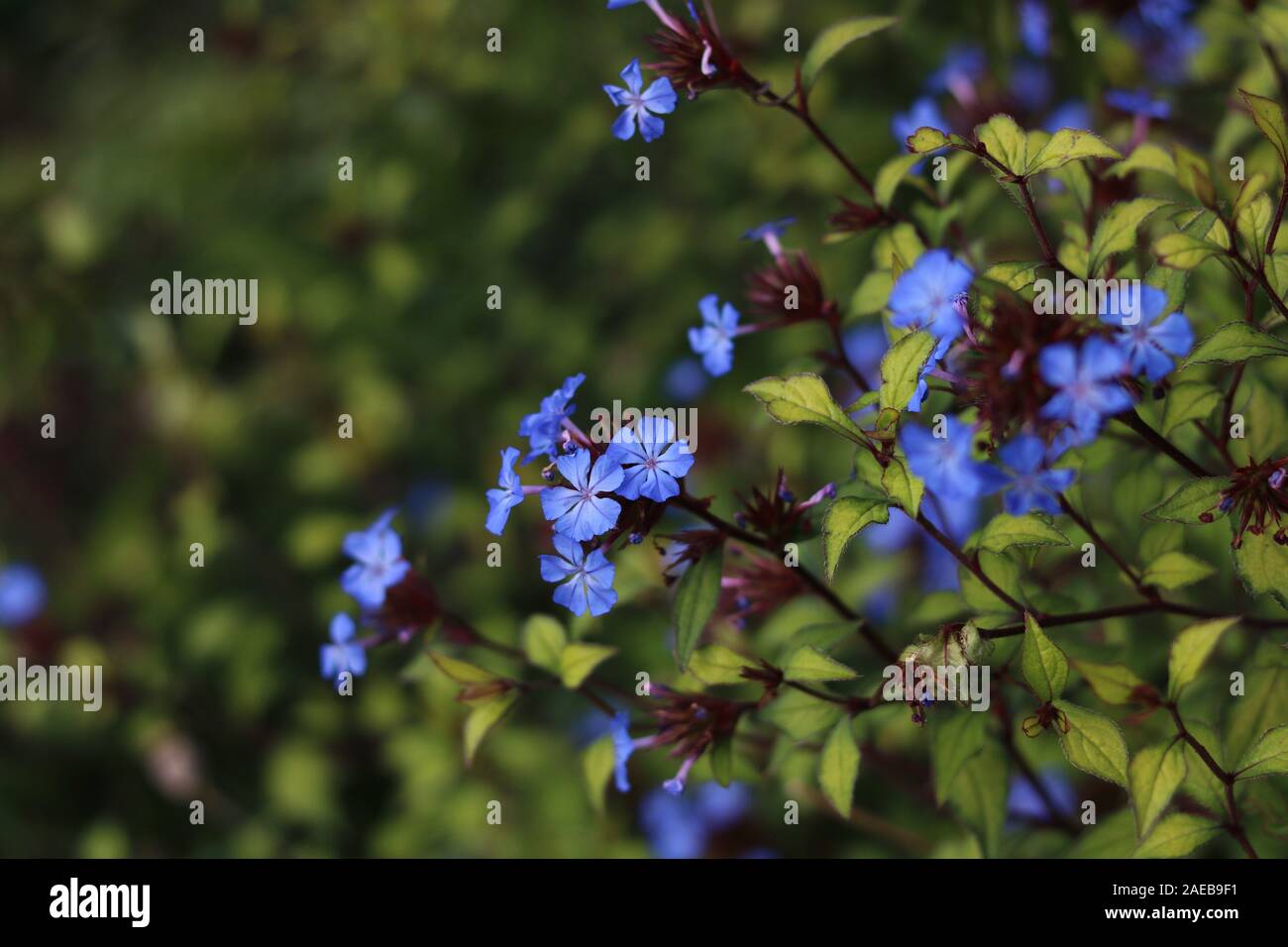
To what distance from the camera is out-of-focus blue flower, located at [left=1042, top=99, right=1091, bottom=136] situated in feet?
6.43

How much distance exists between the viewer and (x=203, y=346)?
3.27 meters

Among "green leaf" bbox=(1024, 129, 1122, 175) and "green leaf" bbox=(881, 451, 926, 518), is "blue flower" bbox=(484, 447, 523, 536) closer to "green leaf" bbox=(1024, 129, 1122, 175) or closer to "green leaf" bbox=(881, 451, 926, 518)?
"green leaf" bbox=(881, 451, 926, 518)

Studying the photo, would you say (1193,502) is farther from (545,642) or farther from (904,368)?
(545,642)

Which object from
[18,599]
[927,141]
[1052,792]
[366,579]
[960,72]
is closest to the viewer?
[927,141]

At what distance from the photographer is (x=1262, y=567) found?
1154 mm

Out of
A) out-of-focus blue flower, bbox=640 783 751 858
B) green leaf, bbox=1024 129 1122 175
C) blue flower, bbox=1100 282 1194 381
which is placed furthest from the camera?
out-of-focus blue flower, bbox=640 783 751 858


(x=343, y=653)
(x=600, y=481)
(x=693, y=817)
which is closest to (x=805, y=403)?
(x=600, y=481)

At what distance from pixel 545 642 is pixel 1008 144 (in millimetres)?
800

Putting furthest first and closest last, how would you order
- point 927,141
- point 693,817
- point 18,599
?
point 18,599 < point 693,817 < point 927,141

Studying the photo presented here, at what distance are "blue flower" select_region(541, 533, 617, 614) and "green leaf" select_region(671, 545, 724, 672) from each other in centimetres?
10

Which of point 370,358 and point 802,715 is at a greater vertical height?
point 370,358

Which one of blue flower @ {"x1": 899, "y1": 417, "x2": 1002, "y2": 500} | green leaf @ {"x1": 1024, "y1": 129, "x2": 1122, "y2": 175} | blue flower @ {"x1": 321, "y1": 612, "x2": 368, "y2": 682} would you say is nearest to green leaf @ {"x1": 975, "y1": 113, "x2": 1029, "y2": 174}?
green leaf @ {"x1": 1024, "y1": 129, "x2": 1122, "y2": 175}

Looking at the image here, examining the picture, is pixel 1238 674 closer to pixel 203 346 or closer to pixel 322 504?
pixel 322 504
